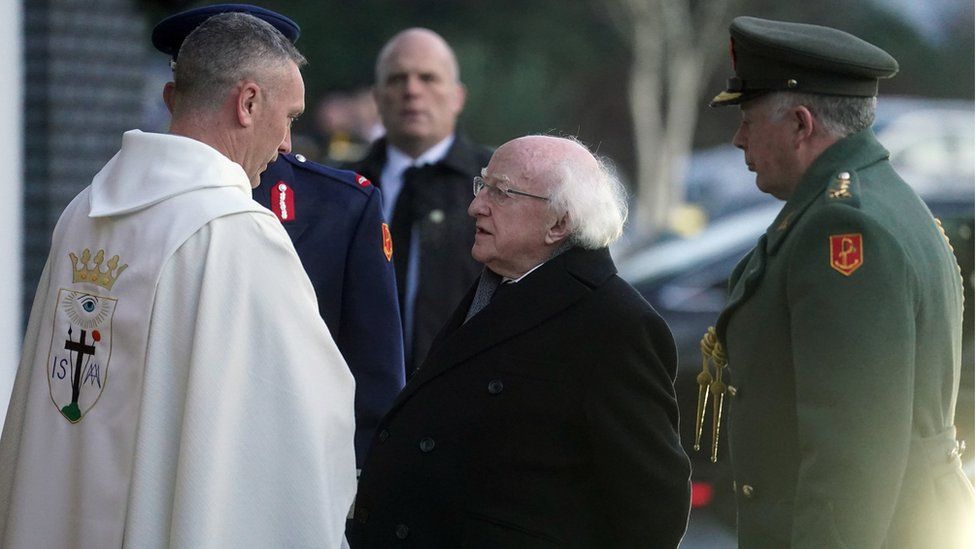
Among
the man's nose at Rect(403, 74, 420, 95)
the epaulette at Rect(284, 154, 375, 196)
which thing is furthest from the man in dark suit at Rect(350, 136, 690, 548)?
the man's nose at Rect(403, 74, 420, 95)

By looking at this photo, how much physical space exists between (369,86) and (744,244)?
6.73m

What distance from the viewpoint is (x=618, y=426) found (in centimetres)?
283

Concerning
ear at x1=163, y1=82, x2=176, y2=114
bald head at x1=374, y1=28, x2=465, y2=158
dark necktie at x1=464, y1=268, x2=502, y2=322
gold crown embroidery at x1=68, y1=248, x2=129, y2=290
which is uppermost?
bald head at x1=374, y1=28, x2=465, y2=158

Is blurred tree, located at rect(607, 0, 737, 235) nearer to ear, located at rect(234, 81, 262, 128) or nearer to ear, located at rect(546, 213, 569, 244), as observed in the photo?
ear, located at rect(546, 213, 569, 244)

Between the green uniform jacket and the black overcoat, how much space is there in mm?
170

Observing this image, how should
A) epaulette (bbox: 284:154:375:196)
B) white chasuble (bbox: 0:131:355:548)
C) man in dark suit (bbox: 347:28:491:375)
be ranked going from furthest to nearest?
1. man in dark suit (bbox: 347:28:491:375)
2. epaulette (bbox: 284:154:375:196)
3. white chasuble (bbox: 0:131:355:548)

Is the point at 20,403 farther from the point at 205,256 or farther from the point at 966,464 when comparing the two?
the point at 966,464

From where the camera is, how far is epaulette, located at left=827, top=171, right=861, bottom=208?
2777mm

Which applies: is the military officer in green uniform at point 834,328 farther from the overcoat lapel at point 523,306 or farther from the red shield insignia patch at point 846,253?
the overcoat lapel at point 523,306

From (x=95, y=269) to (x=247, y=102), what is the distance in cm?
43

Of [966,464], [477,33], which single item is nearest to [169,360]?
[966,464]

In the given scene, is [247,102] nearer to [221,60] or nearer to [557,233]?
[221,60]

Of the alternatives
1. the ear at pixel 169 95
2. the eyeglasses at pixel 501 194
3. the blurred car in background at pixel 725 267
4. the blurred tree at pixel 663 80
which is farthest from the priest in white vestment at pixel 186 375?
the blurred tree at pixel 663 80

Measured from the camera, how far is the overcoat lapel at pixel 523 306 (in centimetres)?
296
